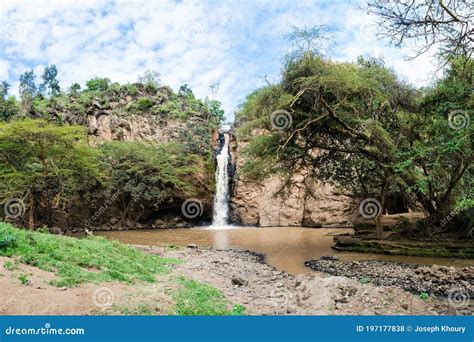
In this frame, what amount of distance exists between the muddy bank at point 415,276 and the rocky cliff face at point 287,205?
49.3 ft

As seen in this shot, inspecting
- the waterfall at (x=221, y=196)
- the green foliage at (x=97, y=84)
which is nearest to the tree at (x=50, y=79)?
the green foliage at (x=97, y=84)

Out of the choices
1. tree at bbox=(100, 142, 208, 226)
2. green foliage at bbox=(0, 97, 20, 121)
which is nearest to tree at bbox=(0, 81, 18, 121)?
green foliage at bbox=(0, 97, 20, 121)

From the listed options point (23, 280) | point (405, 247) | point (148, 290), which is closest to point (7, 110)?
point (23, 280)

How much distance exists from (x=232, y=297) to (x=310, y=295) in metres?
1.66

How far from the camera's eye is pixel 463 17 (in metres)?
5.71

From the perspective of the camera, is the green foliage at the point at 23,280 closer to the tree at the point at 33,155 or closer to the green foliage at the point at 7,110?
the tree at the point at 33,155

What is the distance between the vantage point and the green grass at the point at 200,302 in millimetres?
6264

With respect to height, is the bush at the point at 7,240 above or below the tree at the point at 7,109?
below

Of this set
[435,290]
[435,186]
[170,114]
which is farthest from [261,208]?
[435,290]

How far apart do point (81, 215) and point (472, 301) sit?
97.9 ft

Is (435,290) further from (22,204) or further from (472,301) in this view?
(22,204)

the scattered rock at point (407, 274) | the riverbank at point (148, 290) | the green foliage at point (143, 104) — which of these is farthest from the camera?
the green foliage at point (143, 104)

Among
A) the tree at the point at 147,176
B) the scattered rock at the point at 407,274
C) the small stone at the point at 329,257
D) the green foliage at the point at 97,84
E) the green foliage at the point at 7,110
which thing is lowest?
the small stone at the point at 329,257

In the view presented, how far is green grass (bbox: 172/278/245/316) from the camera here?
6264mm
